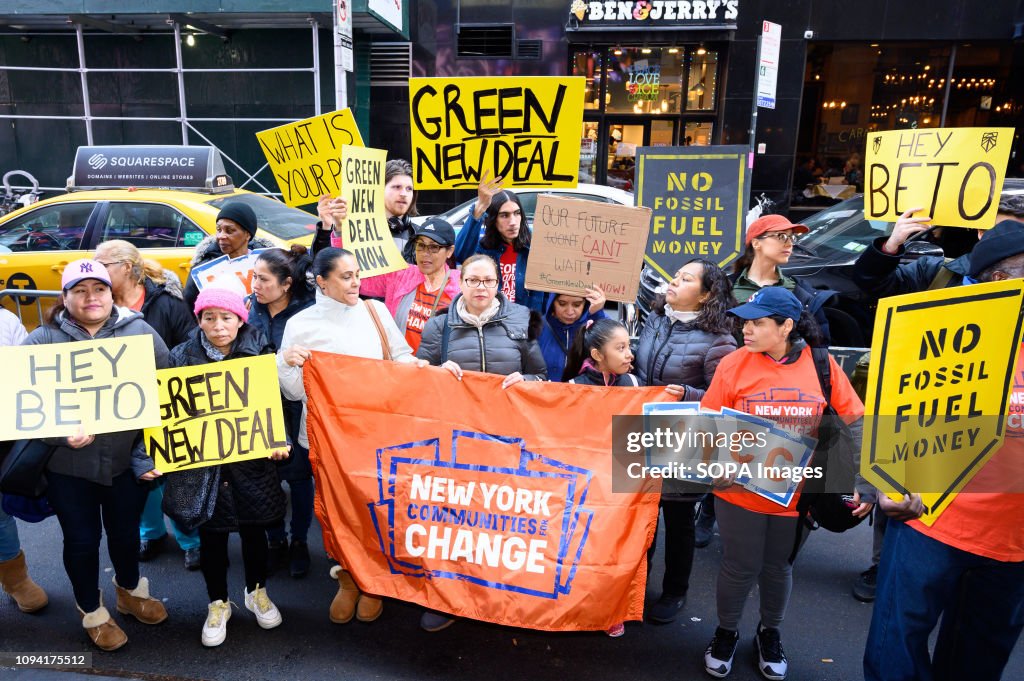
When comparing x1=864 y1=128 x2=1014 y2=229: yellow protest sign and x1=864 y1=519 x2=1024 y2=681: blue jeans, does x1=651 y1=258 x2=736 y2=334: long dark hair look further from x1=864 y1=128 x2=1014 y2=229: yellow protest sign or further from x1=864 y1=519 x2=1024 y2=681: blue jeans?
x1=864 y1=519 x2=1024 y2=681: blue jeans

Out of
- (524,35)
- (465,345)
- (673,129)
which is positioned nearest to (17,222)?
(465,345)

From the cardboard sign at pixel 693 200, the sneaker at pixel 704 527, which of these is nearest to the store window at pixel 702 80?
the cardboard sign at pixel 693 200

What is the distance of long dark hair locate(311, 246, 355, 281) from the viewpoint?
13.4ft

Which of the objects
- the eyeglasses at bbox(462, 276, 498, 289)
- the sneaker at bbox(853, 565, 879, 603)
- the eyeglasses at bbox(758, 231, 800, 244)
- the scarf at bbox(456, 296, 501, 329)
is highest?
the eyeglasses at bbox(758, 231, 800, 244)

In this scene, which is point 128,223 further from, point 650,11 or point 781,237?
point 650,11

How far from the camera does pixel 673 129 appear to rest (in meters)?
16.0

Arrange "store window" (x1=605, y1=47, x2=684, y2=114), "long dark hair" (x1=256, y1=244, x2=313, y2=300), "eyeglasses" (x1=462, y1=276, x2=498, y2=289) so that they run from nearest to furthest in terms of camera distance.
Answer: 1. "eyeglasses" (x1=462, y1=276, x2=498, y2=289)
2. "long dark hair" (x1=256, y1=244, x2=313, y2=300)
3. "store window" (x1=605, y1=47, x2=684, y2=114)

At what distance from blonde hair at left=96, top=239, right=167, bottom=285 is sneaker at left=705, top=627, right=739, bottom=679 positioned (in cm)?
376

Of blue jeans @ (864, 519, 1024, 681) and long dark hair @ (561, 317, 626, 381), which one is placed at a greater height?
long dark hair @ (561, 317, 626, 381)

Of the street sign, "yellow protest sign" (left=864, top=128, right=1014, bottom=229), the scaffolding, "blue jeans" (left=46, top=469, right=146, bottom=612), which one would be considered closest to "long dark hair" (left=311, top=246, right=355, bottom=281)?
"blue jeans" (left=46, top=469, right=146, bottom=612)

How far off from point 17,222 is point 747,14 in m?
13.1

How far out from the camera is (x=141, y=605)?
3.99 meters

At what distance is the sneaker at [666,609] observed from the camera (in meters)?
4.12

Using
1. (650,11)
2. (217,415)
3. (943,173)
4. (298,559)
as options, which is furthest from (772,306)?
(650,11)
